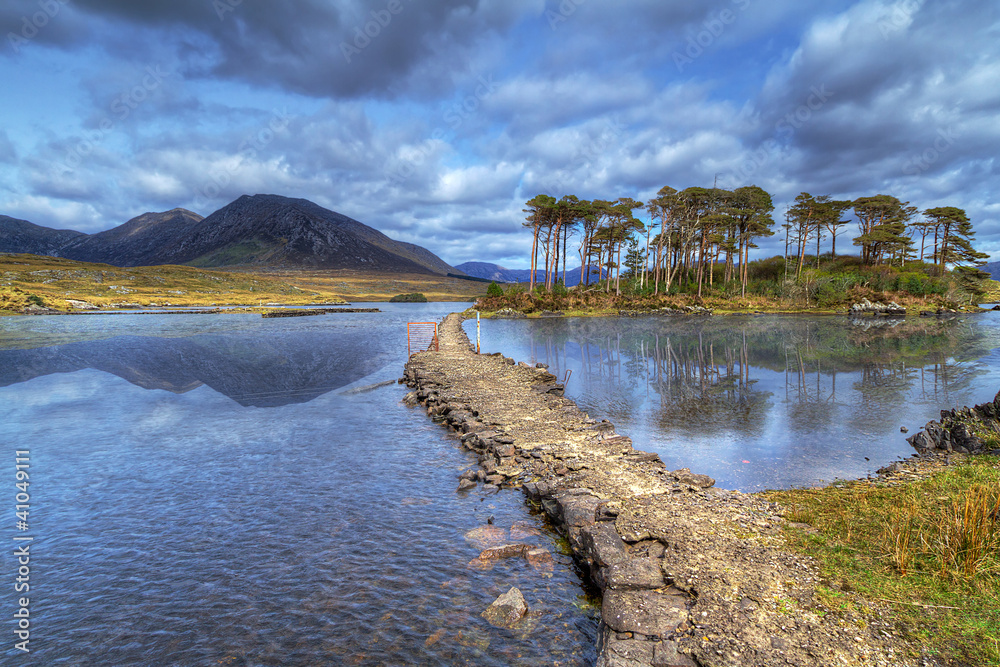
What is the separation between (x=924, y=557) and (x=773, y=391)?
43.8ft

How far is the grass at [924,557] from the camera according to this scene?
4199 mm

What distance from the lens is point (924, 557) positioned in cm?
534

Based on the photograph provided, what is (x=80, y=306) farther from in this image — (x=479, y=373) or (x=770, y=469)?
(x=770, y=469)

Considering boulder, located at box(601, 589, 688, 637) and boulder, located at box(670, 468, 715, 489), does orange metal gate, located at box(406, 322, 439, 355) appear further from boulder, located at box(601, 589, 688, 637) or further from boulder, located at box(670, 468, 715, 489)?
boulder, located at box(601, 589, 688, 637)

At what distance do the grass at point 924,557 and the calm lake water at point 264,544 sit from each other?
3114mm

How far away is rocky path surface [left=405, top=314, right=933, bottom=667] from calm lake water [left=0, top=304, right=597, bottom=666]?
57 cm

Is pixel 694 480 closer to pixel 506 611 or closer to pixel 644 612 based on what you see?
pixel 644 612

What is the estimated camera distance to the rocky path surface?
429 cm

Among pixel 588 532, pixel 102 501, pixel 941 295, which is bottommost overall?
pixel 102 501

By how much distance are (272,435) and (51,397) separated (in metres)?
12.1

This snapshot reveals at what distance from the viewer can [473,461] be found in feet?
36.4

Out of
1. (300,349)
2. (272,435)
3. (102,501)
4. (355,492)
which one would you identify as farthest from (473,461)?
(300,349)

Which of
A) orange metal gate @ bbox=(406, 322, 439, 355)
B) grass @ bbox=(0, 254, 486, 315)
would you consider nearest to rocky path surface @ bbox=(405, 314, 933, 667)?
orange metal gate @ bbox=(406, 322, 439, 355)

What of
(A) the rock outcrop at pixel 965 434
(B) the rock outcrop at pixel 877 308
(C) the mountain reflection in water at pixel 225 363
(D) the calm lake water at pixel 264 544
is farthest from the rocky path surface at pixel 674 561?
(B) the rock outcrop at pixel 877 308
